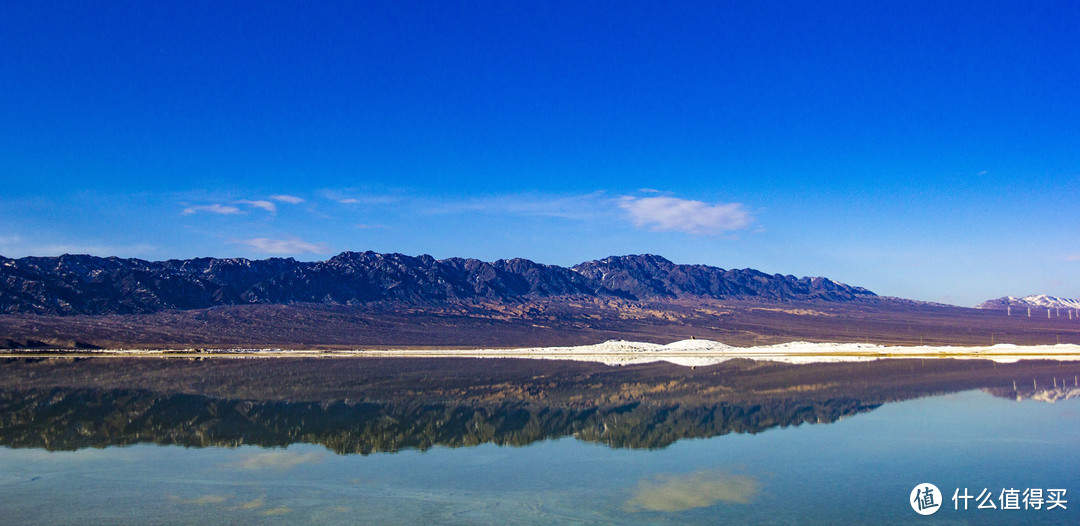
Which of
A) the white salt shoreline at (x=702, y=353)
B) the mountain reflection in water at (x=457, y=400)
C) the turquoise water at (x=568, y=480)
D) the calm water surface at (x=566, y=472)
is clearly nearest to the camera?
the turquoise water at (x=568, y=480)

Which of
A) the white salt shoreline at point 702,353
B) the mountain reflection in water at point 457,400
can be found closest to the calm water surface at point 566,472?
the mountain reflection in water at point 457,400

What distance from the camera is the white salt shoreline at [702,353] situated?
205 feet

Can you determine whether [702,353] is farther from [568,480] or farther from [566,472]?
[568,480]

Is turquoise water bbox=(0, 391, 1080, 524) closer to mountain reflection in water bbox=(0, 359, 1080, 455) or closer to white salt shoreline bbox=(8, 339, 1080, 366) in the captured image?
mountain reflection in water bbox=(0, 359, 1080, 455)

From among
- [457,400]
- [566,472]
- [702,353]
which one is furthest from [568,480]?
[702,353]

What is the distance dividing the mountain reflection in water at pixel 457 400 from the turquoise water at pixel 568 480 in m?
2.06

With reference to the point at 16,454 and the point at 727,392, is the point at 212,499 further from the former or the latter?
the point at 727,392

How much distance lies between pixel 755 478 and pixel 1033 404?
19442 mm

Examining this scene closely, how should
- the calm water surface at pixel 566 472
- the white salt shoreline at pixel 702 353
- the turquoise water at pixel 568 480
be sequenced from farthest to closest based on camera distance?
1. the white salt shoreline at pixel 702 353
2. the calm water surface at pixel 566 472
3. the turquoise water at pixel 568 480

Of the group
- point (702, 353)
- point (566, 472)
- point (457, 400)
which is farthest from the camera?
point (702, 353)

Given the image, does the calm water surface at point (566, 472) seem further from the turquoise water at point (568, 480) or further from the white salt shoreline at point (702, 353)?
the white salt shoreline at point (702, 353)

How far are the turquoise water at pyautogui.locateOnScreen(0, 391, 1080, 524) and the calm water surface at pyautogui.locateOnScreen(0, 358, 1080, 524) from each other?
6cm

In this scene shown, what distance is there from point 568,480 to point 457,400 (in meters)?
17.9

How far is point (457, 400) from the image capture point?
33.8 m
